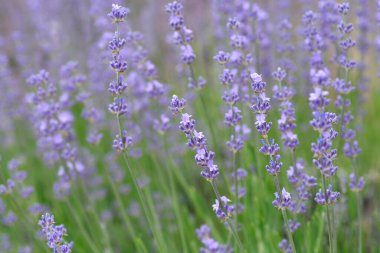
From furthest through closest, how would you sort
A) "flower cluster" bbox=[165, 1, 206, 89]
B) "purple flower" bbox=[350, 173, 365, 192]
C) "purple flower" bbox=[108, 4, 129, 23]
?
"purple flower" bbox=[350, 173, 365, 192] < "flower cluster" bbox=[165, 1, 206, 89] < "purple flower" bbox=[108, 4, 129, 23]

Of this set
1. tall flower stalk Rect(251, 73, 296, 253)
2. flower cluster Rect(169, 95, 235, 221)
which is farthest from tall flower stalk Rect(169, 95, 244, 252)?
tall flower stalk Rect(251, 73, 296, 253)

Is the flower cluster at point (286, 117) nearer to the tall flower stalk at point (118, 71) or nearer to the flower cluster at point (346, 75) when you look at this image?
the flower cluster at point (346, 75)

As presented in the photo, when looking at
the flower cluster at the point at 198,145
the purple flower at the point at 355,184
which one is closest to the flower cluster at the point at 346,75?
the purple flower at the point at 355,184

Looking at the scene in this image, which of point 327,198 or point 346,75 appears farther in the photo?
point 346,75

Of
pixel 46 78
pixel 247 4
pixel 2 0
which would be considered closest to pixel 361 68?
pixel 247 4

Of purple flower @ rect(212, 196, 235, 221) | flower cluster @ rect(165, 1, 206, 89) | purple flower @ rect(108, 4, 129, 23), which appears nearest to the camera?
purple flower @ rect(212, 196, 235, 221)

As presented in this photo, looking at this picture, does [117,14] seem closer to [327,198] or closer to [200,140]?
[200,140]

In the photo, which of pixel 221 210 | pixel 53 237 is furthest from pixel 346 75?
pixel 53 237

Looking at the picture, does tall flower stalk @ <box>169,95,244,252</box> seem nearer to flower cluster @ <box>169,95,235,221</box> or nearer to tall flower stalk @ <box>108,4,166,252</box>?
flower cluster @ <box>169,95,235,221</box>
